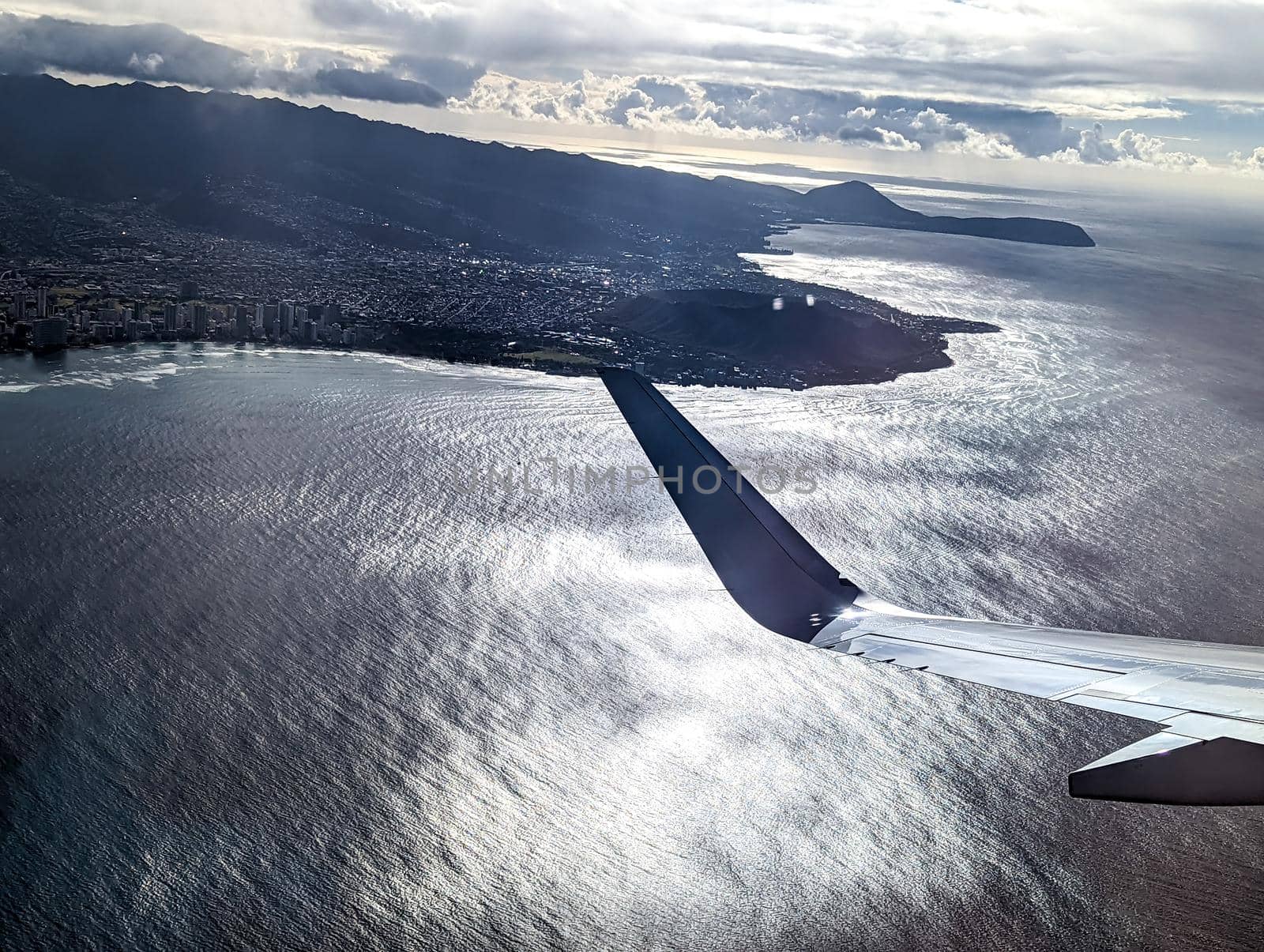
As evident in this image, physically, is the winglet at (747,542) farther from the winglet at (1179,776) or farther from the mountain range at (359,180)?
the mountain range at (359,180)

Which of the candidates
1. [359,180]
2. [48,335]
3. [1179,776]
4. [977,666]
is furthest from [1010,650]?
[359,180]

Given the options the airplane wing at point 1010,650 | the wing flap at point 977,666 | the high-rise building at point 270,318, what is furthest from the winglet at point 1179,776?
the high-rise building at point 270,318

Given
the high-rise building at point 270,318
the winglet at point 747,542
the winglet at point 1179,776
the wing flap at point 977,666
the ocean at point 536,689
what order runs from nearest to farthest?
the winglet at point 1179,776, the wing flap at point 977,666, the winglet at point 747,542, the ocean at point 536,689, the high-rise building at point 270,318

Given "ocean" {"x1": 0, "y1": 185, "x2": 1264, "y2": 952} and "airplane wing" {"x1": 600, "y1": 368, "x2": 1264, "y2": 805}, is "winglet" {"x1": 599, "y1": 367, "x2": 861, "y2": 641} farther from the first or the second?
"ocean" {"x1": 0, "y1": 185, "x2": 1264, "y2": 952}

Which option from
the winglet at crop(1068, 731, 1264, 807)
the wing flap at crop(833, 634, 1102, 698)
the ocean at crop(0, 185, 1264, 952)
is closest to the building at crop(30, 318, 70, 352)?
the ocean at crop(0, 185, 1264, 952)

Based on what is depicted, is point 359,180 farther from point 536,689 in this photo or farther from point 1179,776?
point 1179,776

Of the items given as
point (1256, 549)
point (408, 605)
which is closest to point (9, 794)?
point (408, 605)
